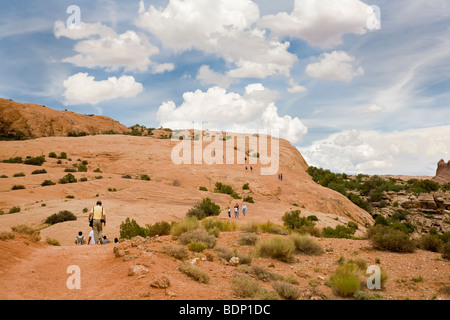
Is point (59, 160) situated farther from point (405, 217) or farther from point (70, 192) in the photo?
point (405, 217)

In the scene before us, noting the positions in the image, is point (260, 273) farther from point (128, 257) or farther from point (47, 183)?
point (47, 183)

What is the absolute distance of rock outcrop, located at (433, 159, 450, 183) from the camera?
316 feet

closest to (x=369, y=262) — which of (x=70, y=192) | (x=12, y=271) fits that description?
(x=12, y=271)

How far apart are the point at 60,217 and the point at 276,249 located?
15184 millimetres

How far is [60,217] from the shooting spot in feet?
66.9

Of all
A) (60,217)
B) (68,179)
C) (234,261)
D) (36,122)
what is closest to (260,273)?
(234,261)

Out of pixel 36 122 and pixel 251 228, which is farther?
pixel 36 122

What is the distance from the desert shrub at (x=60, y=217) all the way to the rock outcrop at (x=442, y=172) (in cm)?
10533

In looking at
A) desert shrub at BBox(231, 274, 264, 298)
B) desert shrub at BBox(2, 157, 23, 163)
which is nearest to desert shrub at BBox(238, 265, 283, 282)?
desert shrub at BBox(231, 274, 264, 298)

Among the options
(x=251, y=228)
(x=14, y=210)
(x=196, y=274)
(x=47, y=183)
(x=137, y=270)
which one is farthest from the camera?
(x=47, y=183)

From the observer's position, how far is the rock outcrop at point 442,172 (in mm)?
96450

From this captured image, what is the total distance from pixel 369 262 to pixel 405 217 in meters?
37.2

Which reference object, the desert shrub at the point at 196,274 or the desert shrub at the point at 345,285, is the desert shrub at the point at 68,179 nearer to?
the desert shrub at the point at 196,274
